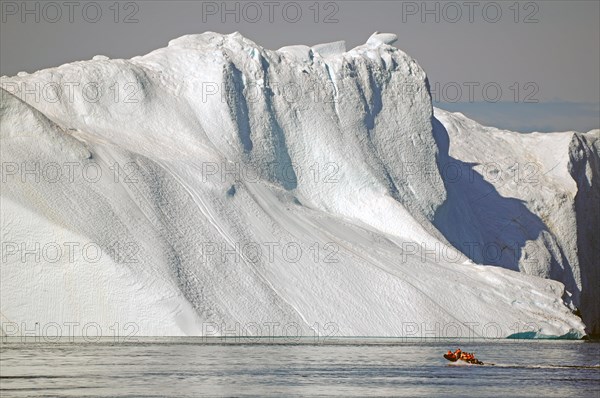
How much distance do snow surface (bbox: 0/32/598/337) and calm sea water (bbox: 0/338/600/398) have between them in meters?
3.33

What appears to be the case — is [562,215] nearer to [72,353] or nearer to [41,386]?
[72,353]

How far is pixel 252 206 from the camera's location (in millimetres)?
62062

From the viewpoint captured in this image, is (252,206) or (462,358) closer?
(462,358)

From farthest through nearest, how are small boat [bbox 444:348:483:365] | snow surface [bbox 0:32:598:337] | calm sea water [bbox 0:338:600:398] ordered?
snow surface [bbox 0:32:598:337] < small boat [bbox 444:348:483:365] < calm sea water [bbox 0:338:600:398]

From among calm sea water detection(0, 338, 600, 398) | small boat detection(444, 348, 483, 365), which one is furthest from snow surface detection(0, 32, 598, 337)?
small boat detection(444, 348, 483, 365)

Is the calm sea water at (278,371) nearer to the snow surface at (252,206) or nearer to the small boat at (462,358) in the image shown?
the small boat at (462,358)

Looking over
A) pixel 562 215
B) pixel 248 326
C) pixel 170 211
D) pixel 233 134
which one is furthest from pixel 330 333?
pixel 562 215

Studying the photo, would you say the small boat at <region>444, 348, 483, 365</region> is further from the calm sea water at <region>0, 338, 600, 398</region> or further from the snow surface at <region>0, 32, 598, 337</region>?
the snow surface at <region>0, 32, 598, 337</region>

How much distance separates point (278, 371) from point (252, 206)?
2099cm

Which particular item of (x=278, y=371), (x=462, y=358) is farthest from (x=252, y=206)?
(x=278, y=371)

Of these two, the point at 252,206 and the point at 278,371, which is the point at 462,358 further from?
the point at 252,206

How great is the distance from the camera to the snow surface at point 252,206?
53.2 metres

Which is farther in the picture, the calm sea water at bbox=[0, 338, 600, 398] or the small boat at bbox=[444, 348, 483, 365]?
the small boat at bbox=[444, 348, 483, 365]

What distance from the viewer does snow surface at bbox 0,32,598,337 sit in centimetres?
5316
